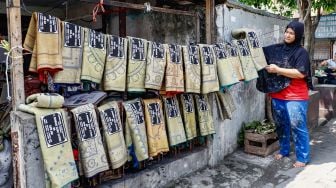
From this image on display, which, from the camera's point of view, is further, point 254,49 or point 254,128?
point 254,128

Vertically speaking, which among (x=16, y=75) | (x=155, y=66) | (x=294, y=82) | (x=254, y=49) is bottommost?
(x=294, y=82)

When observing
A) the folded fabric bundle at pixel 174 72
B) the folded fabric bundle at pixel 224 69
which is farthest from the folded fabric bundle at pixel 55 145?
the folded fabric bundle at pixel 224 69

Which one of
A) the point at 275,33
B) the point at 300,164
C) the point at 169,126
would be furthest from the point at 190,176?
the point at 275,33

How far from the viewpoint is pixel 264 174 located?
566 cm

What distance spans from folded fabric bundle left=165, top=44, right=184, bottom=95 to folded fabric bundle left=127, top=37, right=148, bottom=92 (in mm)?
364

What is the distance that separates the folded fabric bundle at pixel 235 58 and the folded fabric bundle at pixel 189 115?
829 millimetres

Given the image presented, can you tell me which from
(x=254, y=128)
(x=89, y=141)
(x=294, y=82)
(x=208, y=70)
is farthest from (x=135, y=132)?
(x=254, y=128)

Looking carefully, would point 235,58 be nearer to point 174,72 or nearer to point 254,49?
point 254,49

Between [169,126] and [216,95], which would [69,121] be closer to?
[169,126]

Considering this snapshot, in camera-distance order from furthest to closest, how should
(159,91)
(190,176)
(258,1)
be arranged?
(258,1) → (190,176) → (159,91)

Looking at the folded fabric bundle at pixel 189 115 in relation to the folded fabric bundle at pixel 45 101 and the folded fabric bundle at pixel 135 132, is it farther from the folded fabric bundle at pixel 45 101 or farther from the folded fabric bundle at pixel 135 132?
the folded fabric bundle at pixel 45 101

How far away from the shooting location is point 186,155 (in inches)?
210

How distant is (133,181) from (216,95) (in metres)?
2.08

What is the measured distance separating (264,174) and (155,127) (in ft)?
7.43
